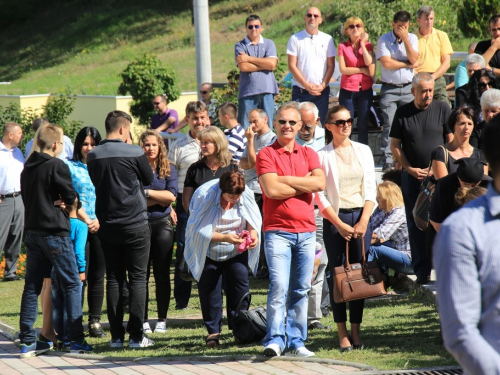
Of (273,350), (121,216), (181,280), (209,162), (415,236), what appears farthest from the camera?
(181,280)

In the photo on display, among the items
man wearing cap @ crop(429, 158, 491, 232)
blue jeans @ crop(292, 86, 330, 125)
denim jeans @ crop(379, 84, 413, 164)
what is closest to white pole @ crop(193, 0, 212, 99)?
blue jeans @ crop(292, 86, 330, 125)

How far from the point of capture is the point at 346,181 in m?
6.98

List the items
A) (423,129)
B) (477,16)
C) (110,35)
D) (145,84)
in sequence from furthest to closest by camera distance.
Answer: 1. (110,35)
2. (145,84)
3. (477,16)
4. (423,129)

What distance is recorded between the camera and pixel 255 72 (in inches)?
447

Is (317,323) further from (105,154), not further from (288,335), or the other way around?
(105,154)

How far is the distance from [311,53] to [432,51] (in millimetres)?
1615

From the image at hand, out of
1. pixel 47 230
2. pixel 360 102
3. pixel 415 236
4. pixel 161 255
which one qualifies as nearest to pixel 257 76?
pixel 360 102

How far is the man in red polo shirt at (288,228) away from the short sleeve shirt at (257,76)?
4569 mm

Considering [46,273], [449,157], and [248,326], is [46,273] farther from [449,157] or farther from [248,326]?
[449,157]

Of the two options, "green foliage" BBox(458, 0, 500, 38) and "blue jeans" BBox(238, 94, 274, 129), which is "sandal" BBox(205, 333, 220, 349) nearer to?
"blue jeans" BBox(238, 94, 274, 129)

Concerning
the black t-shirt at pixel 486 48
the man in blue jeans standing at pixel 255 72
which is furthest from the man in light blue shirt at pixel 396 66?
the man in blue jeans standing at pixel 255 72

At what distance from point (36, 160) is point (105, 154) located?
0.57 m

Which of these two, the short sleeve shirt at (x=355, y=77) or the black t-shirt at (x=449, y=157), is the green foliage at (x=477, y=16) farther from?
the black t-shirt at (x=449, y=157)

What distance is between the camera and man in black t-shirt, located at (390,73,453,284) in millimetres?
8469
